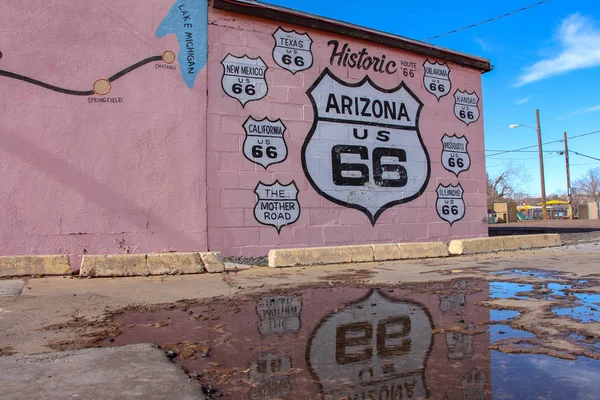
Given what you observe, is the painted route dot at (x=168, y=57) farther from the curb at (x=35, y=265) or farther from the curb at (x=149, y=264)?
the curb at (x=35, y=265)

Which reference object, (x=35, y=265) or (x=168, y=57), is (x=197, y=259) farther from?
(x=168, y=57)

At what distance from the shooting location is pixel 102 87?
25.3 feet

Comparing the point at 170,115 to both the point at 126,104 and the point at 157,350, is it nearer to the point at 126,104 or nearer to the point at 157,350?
the point at 126,104

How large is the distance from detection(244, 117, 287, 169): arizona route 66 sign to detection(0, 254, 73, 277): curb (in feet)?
11.7

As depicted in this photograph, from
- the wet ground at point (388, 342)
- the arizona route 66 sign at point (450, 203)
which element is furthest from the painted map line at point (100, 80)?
the arizona route 66 sign at point (450, 203)

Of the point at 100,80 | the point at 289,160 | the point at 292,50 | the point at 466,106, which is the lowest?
the point at 289,160

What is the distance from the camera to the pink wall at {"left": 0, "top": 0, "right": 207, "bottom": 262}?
723 centimetres

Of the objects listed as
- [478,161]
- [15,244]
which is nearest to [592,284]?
[478,161]

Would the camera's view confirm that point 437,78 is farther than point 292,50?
Yes

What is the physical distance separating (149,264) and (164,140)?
7.56ft

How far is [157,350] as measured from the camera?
293 centimetres

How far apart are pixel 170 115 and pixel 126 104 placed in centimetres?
73

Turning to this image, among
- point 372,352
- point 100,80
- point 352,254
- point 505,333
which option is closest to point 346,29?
point 352,254

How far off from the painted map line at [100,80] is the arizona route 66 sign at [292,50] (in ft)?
6.87
